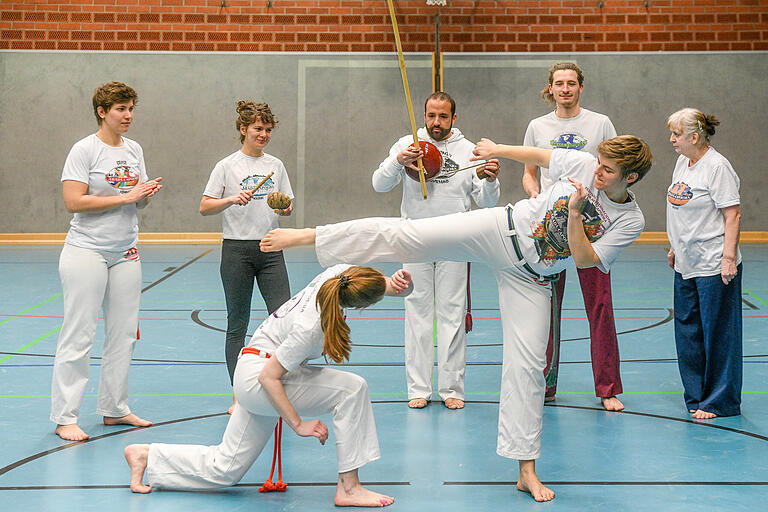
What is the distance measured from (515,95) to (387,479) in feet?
33.4

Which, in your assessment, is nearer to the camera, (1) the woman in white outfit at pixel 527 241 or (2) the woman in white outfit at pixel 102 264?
(1) the woman in white outfit at pixel 527 241

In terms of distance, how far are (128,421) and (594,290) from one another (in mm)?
2735

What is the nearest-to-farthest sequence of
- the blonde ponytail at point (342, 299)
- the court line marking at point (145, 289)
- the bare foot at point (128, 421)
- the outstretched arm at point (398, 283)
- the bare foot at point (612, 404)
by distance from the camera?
the blonde ponytail at point (342, 299), the outstretched arm at point (398, 283), the bare foot at point (128, 421), the bare foot at point (612, 404), the court line marking at point (145, 289)

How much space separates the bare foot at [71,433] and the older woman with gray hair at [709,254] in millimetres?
3286

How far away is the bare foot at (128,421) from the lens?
4516 mm

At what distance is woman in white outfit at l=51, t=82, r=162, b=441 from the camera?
14.2 ft

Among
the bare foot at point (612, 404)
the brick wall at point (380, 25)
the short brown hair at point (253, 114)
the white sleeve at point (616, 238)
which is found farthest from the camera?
the brick wall at point (380, 25)

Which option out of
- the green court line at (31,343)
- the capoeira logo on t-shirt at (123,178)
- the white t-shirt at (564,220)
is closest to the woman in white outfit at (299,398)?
the white t-shirt at (564,220)

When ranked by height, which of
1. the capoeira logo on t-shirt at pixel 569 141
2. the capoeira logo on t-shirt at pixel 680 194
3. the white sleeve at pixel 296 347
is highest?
the capoeira logo on t-shirt at pixel 569 141

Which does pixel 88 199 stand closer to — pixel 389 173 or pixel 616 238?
pixel 389 173

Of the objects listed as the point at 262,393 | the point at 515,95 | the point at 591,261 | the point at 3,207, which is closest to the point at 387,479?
the point at 262,393

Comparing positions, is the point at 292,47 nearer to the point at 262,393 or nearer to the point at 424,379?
the point at 424,379

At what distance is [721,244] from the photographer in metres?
4.65

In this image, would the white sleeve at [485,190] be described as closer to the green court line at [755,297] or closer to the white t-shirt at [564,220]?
the white t-shirt at [564,220]
